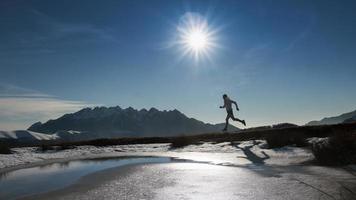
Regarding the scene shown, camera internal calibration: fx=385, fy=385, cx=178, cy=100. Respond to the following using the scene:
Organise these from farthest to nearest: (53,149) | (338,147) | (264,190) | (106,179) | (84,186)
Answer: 1. (53,149)
2. (338,147)
3. (106,179)
4. (84,186)
5. (264,190)

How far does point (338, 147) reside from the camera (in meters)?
9.16

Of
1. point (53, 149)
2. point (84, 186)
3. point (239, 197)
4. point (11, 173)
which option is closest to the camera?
point (239, 197)

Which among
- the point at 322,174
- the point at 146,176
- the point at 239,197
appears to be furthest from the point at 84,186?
the point at 322,174

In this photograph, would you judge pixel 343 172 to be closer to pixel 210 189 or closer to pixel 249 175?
pixel 249 175

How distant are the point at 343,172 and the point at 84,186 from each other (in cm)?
518

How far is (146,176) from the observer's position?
27.9 feet

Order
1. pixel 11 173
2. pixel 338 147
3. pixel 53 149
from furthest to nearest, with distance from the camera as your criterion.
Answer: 1. pixel 53 149
2. pixel 11 173
3. pixel 338 147

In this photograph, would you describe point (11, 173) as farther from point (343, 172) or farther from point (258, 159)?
point (343, 172)

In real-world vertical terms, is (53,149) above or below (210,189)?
above

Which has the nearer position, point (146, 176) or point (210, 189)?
point (210, 189)

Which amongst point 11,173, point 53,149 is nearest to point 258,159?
point 11,173

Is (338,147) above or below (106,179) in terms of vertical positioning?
above

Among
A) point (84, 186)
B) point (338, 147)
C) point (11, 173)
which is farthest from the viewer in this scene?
point (11, 173)

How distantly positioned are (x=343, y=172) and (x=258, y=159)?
3.40m
